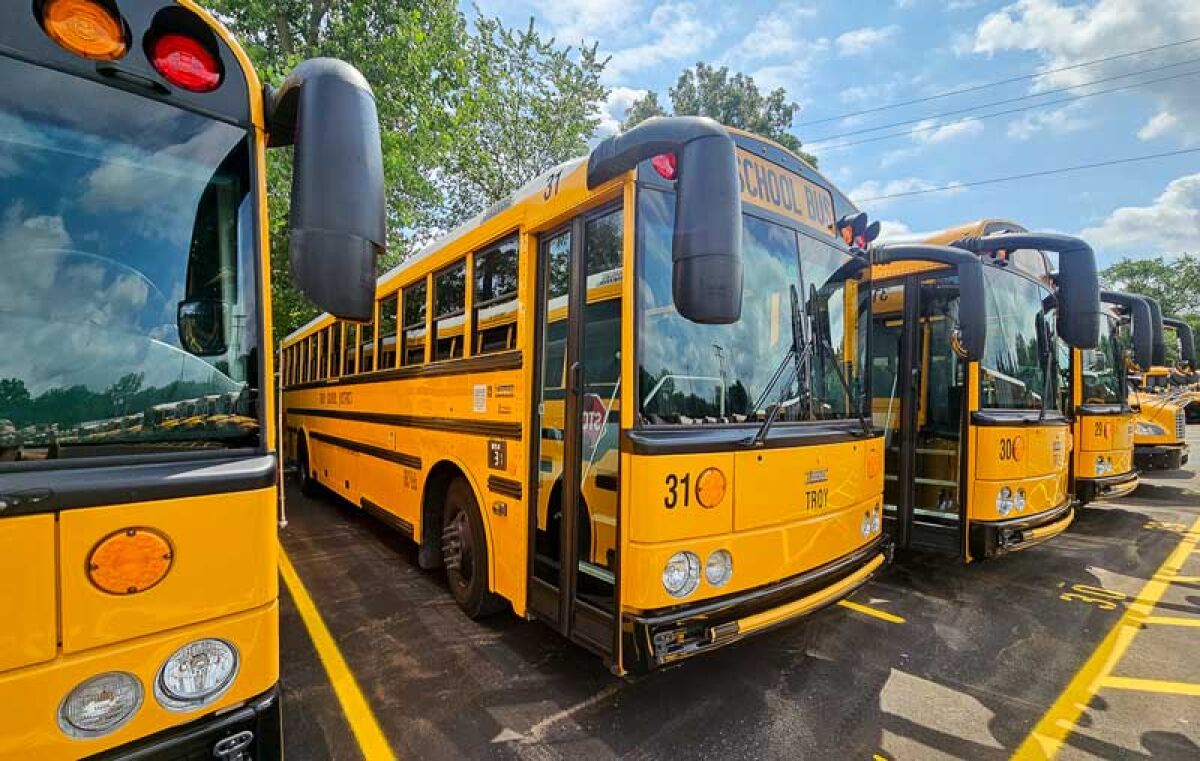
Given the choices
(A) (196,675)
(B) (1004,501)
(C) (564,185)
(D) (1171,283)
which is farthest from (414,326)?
(D) (1171,283)

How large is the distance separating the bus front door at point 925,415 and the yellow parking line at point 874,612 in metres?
0.90

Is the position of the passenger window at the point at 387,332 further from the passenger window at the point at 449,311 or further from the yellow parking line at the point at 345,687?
the yellow parking line at the point at 345,687

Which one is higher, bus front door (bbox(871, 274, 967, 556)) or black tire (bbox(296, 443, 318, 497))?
bus front door (bbox(871, 274, 967, 556))

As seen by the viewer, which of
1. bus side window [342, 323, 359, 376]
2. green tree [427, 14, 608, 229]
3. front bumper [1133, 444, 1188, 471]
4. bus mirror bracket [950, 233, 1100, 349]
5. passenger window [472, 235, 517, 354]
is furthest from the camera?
green tree [427, 14, 608, 229]

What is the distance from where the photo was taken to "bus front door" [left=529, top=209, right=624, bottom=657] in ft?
9.99

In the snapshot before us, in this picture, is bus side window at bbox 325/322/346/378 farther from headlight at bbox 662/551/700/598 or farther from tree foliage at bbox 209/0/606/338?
headlight at bbox 662/551/700/598

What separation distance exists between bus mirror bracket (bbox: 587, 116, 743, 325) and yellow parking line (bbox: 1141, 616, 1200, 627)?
4680 millimetres

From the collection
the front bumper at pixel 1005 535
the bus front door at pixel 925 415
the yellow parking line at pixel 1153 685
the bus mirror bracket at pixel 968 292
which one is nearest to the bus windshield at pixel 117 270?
the bus mirror bracket at pixel 968 292

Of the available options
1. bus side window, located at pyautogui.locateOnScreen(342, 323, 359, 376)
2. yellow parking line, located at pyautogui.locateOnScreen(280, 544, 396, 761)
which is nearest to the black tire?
bus side window, located at pyautogui.locateOnScreen(342, 323, 359, 376)

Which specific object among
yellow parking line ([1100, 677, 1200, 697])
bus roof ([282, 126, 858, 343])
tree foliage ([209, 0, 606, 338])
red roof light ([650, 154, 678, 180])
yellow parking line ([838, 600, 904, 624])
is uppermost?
tree foliage ([209, 0, 606, 338])

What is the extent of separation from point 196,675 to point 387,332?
4.26 meters

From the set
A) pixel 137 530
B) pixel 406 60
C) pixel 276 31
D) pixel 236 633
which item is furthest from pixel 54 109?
pixel 276 31

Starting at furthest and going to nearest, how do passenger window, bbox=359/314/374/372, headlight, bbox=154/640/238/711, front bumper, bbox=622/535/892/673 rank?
passenger window, bbox=359/314/374/372
front bumper, bbox=622/535/892/673
headlight, bbox=154/640/238/711

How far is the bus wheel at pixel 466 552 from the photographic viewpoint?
3.92 m
